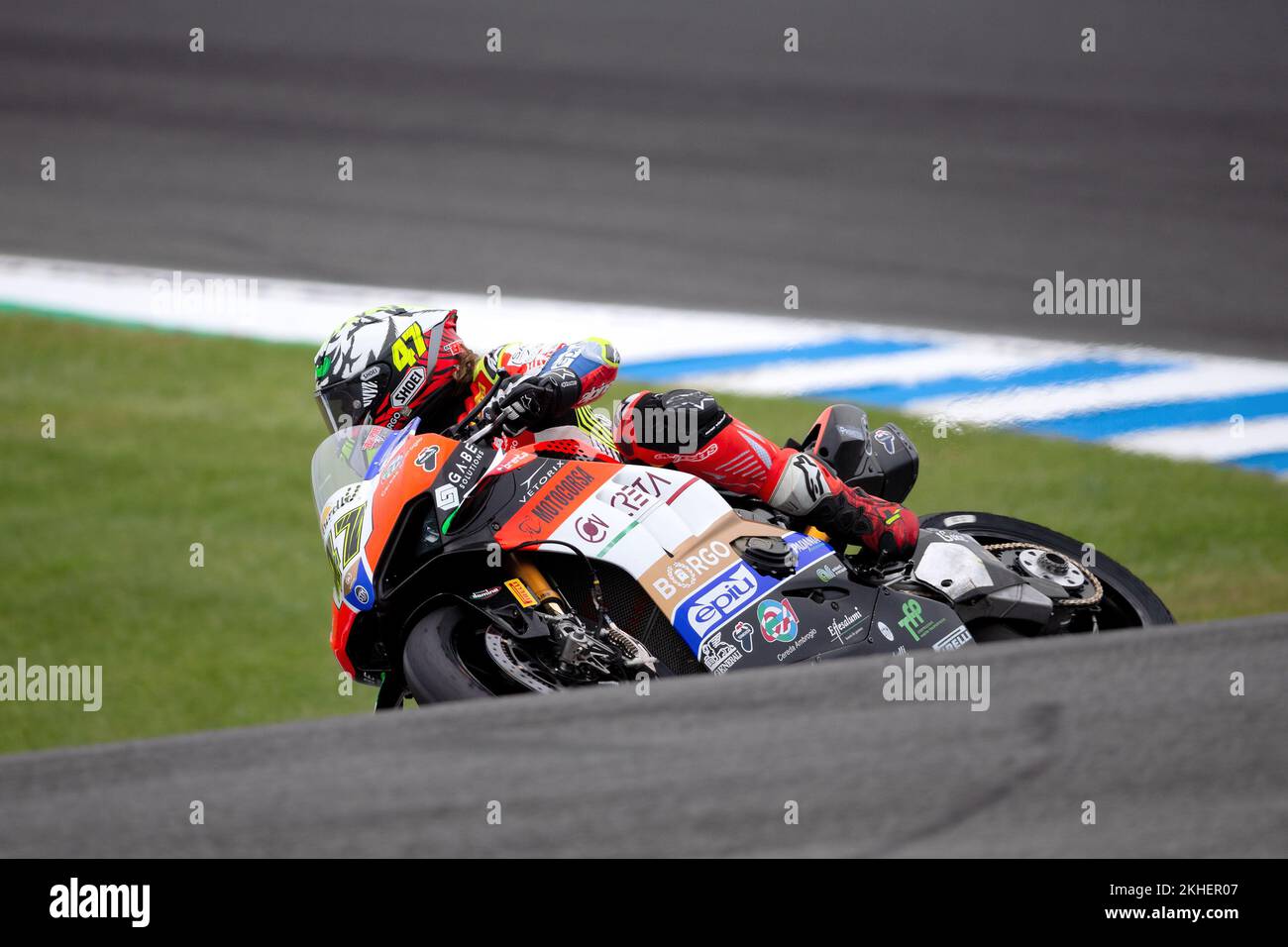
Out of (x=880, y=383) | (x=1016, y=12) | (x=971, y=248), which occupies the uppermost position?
(x=1016, y=12)

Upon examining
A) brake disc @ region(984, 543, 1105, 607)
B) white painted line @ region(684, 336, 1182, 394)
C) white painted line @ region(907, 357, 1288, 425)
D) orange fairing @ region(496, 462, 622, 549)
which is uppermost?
white painted line @ region(684, 336, 1182, 394)

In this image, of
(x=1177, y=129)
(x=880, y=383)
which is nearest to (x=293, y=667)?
(x=880, y=383)

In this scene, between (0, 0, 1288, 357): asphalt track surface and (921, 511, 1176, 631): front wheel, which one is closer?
(921, 511, 1176, 631): front wheel

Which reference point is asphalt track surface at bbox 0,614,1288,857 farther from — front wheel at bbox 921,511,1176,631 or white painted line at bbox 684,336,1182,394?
white painted line at bbox 684,336,1182,394

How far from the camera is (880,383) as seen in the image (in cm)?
878

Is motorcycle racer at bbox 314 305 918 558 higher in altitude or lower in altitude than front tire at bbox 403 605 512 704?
higher

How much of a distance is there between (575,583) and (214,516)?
16.1 ft

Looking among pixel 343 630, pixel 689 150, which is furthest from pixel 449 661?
pixel 689 150

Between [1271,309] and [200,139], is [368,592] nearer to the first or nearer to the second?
[1271,309]

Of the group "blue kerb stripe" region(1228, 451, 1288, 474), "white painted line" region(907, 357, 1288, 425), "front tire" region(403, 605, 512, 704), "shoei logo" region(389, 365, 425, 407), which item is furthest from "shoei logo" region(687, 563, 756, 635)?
"blue kerb stripe" region(1228, 451, 1288, 474)

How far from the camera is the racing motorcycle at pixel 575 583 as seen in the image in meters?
4.18

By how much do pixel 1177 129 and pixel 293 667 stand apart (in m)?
7.21

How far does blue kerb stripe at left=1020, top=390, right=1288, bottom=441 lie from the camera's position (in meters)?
8.26
